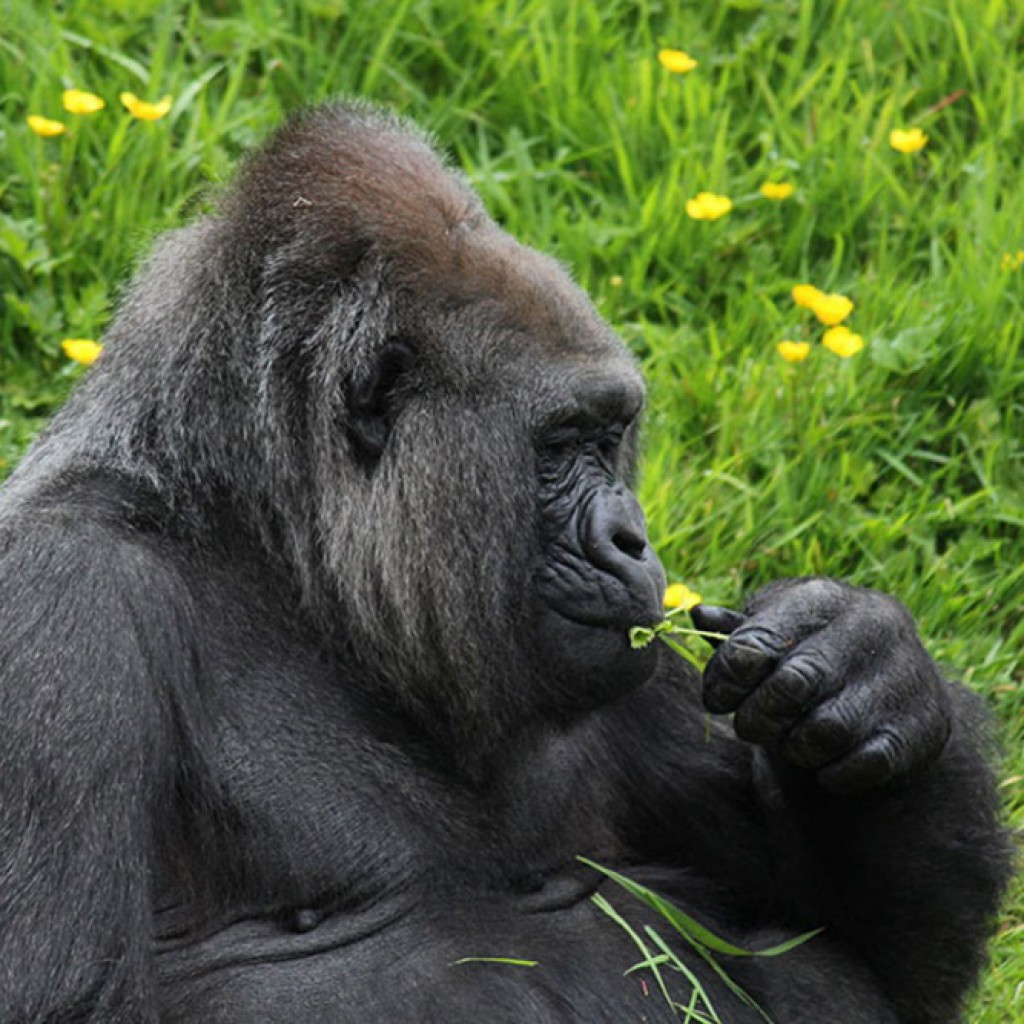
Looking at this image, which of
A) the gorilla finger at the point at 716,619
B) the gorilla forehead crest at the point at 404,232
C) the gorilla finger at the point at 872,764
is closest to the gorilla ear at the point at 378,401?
the gorilla forehead crest at the point at 404,232

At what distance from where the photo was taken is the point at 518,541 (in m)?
4.55

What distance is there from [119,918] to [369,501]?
953 millimetres

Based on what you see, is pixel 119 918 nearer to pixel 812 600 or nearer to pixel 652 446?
pixel 812 600

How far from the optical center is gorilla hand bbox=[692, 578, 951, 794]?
4.70 metres

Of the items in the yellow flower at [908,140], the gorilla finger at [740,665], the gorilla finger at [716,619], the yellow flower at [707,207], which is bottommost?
the yellow flower at [707,207]

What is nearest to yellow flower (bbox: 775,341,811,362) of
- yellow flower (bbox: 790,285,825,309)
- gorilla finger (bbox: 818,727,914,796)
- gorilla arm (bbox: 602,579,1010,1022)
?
yellow flower (bbox: 790,285,825,309)

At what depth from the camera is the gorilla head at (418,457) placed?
450 cm

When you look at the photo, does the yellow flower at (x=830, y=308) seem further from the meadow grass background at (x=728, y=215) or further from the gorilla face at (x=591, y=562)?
the gorilla face at (x=591, y=562)

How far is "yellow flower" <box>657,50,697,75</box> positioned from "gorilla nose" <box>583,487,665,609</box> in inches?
127

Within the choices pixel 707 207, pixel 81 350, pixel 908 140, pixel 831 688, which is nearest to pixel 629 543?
pixel 831 688

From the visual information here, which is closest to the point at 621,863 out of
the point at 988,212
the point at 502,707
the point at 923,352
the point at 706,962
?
the point at 706,962

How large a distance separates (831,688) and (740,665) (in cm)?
20

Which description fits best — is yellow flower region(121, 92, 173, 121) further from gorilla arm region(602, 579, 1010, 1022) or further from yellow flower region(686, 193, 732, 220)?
gorilla arm region(602, 579, 1010, 1022)

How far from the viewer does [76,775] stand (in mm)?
4109
